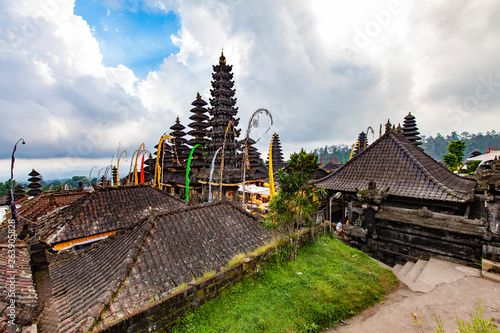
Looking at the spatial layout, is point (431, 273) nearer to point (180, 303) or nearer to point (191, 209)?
point (180, 303)

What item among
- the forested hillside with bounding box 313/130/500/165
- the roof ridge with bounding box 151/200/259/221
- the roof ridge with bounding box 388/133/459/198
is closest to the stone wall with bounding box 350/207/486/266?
the roof ridge with bounding box 388/133/459/198

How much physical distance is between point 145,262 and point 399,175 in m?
12.3

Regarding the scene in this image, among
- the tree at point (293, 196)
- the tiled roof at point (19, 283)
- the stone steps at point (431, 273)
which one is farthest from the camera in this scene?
the tree at point (293, 196)

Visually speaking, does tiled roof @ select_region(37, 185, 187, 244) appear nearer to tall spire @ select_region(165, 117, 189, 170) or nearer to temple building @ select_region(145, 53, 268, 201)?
temple building @ select_region(145, 53, 268, 201)

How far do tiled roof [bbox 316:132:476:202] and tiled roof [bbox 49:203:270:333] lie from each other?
7.01 m

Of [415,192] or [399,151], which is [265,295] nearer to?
[415,192]

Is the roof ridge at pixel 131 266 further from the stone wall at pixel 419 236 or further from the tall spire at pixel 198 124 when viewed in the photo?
the tall spire at pixel 198 124

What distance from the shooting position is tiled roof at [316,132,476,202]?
9688 millimetres

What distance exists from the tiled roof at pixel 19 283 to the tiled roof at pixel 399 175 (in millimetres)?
13046

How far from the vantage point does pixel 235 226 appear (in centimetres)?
850

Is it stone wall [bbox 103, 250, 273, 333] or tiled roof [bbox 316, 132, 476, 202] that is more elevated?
tiled roof [bbox 316, 132, 476, 202]

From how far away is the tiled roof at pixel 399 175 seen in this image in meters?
9.69

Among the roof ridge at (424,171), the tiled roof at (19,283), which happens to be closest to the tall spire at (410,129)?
the roof ridge at (424,171)

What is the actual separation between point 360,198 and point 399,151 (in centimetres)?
425
